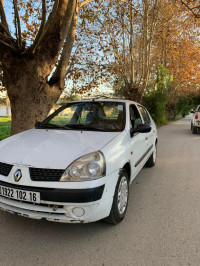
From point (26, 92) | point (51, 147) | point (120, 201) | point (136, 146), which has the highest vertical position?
point (26, 92)

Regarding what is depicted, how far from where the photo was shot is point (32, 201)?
2.36 metres

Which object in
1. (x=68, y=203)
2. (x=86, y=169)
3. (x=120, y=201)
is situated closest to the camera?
(x=68, y=203)

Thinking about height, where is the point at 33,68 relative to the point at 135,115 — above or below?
above

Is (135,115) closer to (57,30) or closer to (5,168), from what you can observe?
(5,168)

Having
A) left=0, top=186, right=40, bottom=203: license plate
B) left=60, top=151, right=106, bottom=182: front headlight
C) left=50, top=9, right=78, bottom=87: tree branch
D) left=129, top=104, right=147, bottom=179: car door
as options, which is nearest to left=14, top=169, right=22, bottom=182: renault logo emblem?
left=0, top=186, right=40, bottom=203: license plate

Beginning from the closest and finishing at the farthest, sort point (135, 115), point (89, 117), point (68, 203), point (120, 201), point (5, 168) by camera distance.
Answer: point (68, 203)
point (5, 168)
point (120, 201)
point (89, 117)
point (135, 115)

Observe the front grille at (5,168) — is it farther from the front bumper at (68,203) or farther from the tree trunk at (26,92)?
the tree trunk at (26,92)

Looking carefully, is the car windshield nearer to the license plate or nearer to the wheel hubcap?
the wheel hubcap

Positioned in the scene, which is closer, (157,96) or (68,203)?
(68,203)

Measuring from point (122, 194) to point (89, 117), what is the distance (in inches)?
57.9

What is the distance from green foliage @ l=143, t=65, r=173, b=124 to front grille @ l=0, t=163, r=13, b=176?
1564 cm

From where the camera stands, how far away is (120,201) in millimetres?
2898

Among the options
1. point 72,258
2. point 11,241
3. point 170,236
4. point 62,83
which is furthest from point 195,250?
point 62,83

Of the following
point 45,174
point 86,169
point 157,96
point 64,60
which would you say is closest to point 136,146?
point 86,169
